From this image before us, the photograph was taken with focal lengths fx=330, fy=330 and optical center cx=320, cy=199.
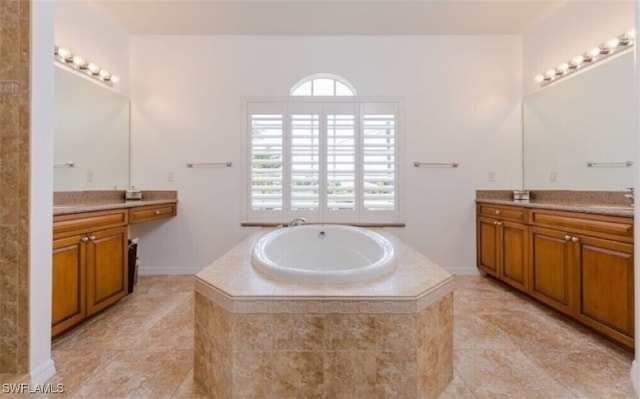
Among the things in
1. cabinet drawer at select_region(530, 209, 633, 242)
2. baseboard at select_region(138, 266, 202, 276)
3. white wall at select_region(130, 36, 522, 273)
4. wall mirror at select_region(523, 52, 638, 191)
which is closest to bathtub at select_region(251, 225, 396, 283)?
white wall at select_region(130, 36, 522, 273)

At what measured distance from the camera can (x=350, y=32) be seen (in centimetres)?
332

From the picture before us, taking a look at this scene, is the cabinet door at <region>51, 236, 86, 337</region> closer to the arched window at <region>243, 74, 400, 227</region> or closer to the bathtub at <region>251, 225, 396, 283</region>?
the bathtub at <region>251, 225, 396, 283</region>

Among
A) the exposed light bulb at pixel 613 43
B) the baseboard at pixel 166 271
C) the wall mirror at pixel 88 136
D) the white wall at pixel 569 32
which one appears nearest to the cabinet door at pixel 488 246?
the white wall at pixel 569 32

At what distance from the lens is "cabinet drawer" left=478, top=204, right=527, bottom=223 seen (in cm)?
269

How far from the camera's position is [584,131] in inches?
108

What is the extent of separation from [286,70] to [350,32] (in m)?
0.74

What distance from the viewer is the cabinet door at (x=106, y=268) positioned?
2176 millimetres

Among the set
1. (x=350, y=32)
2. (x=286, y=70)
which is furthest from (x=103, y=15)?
(x=350, y=32)

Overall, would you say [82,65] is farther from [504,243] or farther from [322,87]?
[504,243]

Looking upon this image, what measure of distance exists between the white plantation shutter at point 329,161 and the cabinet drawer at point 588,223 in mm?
1309

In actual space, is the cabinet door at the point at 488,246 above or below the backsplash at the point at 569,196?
below

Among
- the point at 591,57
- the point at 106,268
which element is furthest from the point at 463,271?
the point at 106,268

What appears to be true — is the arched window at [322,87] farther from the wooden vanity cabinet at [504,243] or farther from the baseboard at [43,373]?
the baseboard at [43,373]

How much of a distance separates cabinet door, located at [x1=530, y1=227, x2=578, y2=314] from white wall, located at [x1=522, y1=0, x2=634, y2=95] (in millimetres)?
1620
